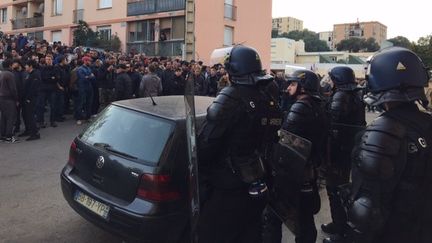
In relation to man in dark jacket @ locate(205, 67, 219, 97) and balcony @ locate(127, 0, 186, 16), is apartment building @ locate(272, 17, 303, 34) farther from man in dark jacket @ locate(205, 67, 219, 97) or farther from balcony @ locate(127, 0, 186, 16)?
man in dark jacket @ locate(205, 67, 219, 97)

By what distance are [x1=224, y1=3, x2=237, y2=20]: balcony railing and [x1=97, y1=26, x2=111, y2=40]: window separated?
8.74m

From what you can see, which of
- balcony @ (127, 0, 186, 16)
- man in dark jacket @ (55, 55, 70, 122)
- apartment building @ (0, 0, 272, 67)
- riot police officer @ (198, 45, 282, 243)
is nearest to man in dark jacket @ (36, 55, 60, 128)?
man in dark jacket @ (55, 55, 70, 122)

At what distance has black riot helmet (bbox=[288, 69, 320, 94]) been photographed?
4.44m

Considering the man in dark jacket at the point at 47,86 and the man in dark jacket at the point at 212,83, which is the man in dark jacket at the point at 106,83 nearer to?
the man in dark jacket at the point at 47,86

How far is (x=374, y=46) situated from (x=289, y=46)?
2491 centimetres

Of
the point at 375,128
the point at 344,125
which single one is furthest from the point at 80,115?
the point at 375,128

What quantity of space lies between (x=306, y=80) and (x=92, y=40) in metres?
28.5

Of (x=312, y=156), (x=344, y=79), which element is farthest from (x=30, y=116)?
(x=312, y=156)

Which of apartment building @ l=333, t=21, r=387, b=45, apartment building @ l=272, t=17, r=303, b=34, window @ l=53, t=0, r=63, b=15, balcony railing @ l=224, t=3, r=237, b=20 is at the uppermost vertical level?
apartment building @ l=272, t=17, r=303, b=34

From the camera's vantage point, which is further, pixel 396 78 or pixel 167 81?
pixel 167 81

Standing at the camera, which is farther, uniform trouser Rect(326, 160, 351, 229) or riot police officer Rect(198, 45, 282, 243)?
uniform trouser Rect(326, 160, 351, 229)

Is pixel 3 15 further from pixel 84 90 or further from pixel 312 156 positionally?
pixel 312 156

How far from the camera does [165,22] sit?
31.2m

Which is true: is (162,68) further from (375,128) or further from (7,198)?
(375,128)
